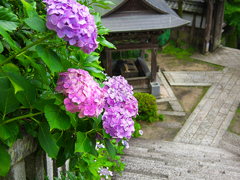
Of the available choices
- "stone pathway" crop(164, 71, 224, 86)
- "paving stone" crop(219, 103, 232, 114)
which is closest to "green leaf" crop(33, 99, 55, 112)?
"paving stone" crop(219, 103, 232, 114)

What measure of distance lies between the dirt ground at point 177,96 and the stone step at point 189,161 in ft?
6.44

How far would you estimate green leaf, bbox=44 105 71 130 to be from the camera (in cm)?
132

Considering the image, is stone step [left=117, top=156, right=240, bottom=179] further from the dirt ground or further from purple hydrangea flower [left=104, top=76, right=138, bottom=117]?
purple hydrangea flower [left=104, top=76, right=138, bottom=117]

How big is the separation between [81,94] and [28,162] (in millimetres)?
1014

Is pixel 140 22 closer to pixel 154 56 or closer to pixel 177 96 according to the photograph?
pixel 154 56

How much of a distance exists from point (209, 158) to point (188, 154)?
18.6 inches

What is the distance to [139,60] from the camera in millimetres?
11461

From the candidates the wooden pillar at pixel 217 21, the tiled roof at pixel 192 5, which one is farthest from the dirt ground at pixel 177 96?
the tiled roof at pixel 192 5

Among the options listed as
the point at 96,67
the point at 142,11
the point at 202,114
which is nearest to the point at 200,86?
the point at 202,114

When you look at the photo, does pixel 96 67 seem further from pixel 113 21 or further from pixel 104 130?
pixel 113 21

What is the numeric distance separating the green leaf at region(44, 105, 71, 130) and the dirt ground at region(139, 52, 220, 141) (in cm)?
682

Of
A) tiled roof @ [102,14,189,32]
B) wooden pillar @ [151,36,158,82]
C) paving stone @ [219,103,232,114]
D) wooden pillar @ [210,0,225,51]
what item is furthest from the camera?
wooden pillar @ [210,0,225,51]

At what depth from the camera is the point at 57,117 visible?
136cm

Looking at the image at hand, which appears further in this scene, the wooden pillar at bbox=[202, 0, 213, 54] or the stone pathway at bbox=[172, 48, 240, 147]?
the wooden pillar at bbox=[202, 0, 213, 54]
